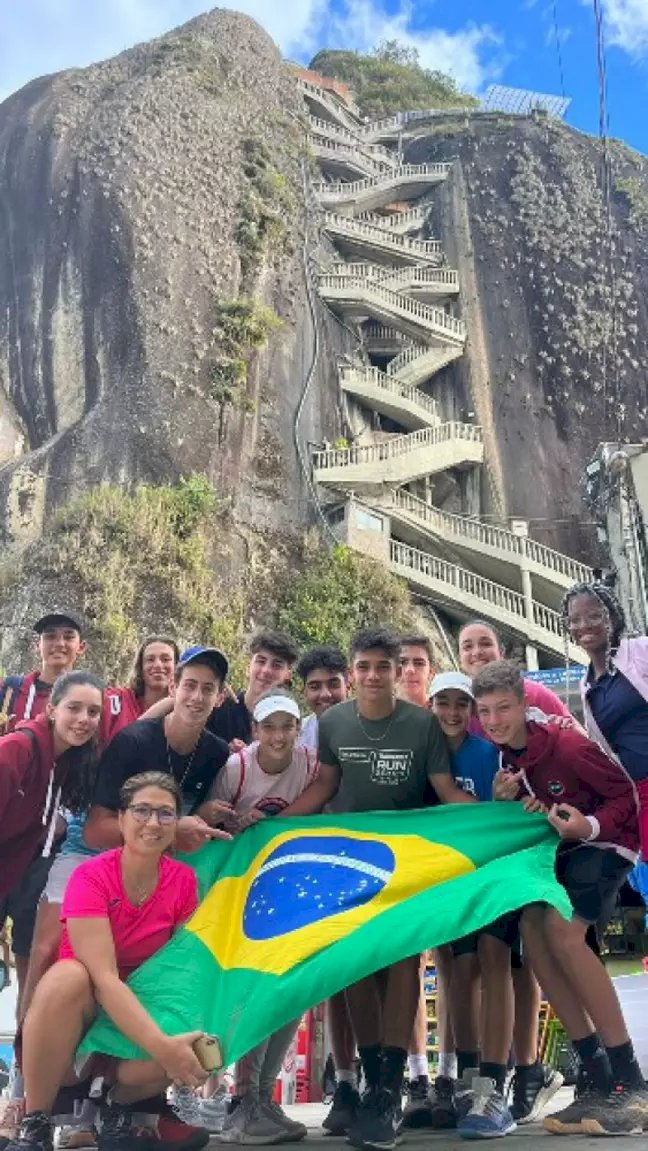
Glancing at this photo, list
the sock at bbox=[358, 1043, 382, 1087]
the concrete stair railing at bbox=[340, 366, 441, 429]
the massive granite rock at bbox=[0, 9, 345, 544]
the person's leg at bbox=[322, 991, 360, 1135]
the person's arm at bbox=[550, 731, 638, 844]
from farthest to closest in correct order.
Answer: the concrete stair railing at bbox=[340, 366, 441, 429], the massive granite rock at bbox=[0, 9, 345, 544], the person's leg at bbox=[322, 991, 360, 1135], the person's arm at bbox=[550, 731, 638, 844], the sock at bbox=[358, 1043, 382, 1087]

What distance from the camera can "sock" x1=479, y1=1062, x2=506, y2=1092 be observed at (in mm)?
3713

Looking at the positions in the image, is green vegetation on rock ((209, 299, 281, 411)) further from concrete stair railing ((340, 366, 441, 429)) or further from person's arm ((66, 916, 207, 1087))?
person's arm ((66, 916, 207, 1087))

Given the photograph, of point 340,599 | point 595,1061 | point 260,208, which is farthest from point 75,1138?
point 260,208

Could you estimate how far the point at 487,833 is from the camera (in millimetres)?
3953

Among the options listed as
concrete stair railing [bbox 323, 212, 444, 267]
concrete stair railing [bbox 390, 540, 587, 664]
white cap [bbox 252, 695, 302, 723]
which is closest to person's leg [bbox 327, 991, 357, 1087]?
white cap [bbox 252, 695, 302, 723]

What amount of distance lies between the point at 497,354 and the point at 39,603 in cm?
1674

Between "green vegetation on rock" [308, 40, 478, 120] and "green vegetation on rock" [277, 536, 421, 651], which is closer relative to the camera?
"green vegetation on rock" [277, 536, 421, 651]

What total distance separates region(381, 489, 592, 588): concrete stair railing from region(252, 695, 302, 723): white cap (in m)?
19.3

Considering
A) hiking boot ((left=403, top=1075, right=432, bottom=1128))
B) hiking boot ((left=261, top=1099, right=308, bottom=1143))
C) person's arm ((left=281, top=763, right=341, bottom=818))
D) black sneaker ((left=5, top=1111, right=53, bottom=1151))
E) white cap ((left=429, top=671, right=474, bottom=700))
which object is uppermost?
white cap ((left=429, top=671, right=474, bottom=700))

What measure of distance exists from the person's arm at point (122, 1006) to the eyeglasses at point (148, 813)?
0.36 metres

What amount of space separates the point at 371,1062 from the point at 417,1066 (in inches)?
46.9

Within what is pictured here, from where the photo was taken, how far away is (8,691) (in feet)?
16.5

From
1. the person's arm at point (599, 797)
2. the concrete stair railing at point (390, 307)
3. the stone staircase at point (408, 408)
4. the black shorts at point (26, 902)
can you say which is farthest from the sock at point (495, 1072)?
the concrete stair railing at point (390, 307)

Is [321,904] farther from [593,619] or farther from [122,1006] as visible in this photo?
[593,619]
